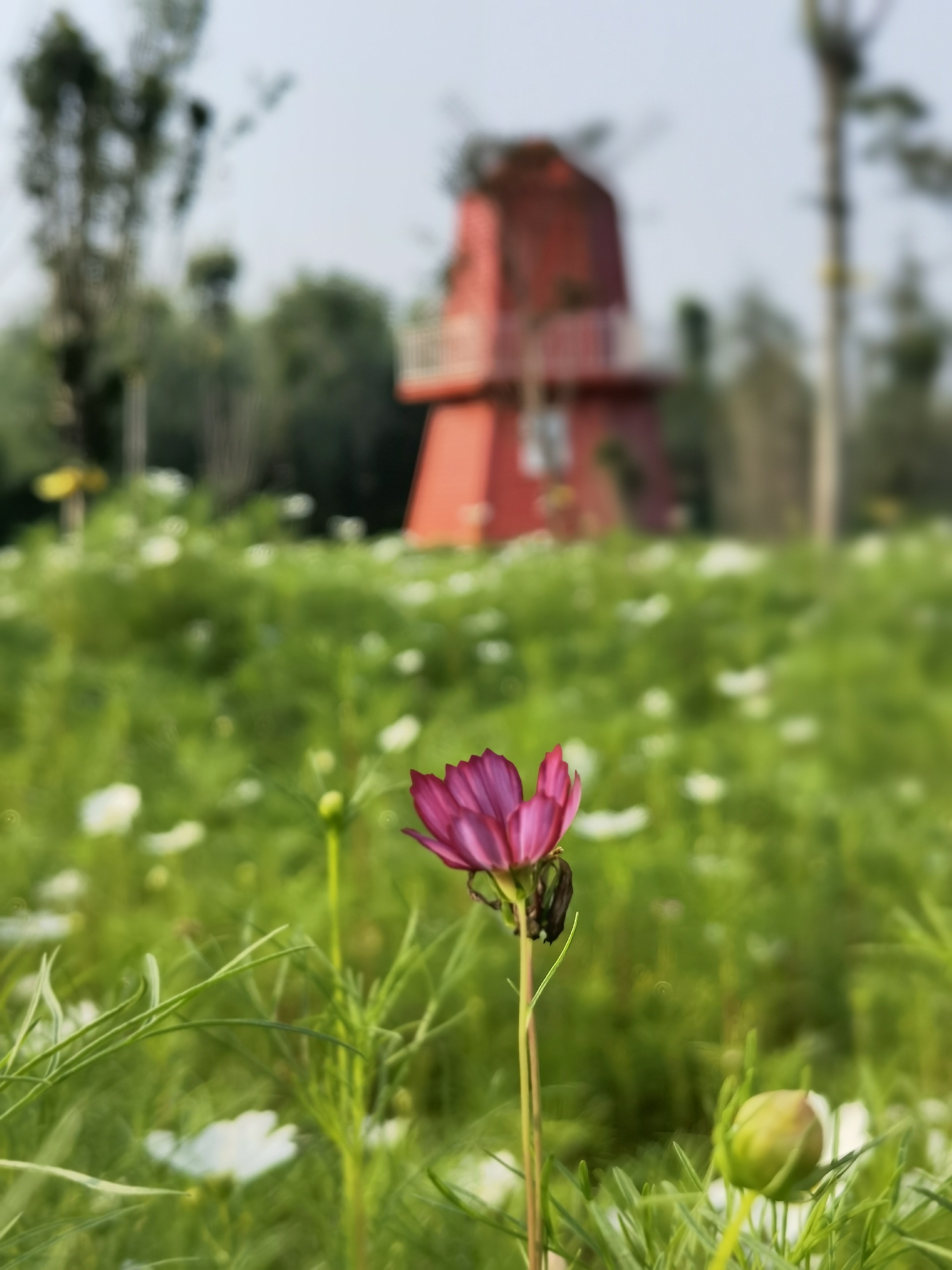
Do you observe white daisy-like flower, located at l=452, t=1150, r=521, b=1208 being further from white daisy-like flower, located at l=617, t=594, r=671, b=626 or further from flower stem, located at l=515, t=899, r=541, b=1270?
white daisy-like flower, located at l=617, t=594, r=671, b=626

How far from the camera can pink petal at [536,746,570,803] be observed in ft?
0.54

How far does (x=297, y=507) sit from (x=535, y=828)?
100 inches

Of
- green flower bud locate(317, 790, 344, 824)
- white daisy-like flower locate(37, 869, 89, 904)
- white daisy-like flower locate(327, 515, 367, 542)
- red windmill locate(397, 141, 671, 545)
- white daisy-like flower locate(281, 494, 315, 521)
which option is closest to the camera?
green flower bud locate(317, 790, 344, 824)

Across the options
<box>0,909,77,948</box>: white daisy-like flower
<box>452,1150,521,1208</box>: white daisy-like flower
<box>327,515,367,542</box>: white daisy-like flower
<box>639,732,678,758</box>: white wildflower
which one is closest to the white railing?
<box>327,515,367,542</box>: white daisy-like flower

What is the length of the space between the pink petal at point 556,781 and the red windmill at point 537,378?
301cm

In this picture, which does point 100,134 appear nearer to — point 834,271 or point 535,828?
point 834,271

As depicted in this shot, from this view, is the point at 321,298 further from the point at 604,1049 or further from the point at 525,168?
the point at 604,1049

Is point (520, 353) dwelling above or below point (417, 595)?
above

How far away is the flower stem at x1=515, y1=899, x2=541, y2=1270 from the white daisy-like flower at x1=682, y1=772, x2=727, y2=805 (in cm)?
96

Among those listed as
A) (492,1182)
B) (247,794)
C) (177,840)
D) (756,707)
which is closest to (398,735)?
(177,840)

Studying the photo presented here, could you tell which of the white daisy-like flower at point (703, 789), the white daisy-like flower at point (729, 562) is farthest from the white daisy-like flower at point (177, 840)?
the white daisy-like flower at point (729, 562)

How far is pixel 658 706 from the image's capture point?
1685 mm

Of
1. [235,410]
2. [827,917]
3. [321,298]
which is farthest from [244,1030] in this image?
[235,410]

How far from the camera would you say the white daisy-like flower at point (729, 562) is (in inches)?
116
